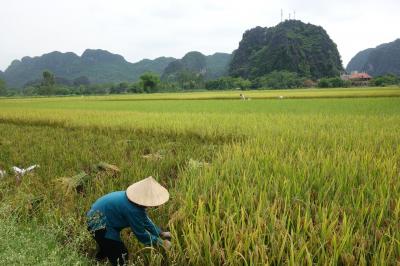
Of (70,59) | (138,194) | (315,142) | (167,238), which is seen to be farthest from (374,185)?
→ (70,59)

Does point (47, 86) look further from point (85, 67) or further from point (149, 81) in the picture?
point (85, 67)

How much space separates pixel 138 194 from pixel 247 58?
77.8 meters

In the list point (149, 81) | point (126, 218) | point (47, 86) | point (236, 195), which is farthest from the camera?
point (47, 86)

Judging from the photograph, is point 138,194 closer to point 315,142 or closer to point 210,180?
point 210,180

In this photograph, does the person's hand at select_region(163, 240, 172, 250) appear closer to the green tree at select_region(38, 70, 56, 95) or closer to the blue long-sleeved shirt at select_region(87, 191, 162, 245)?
the blue long-sleeved shirt at select_region(87, 191, 162, 245)

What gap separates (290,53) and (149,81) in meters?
27.3

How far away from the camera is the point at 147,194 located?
2271 mm

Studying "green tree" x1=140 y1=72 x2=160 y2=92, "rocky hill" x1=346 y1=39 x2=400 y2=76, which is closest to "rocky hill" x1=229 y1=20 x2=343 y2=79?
"green tree" x1=140 y1=72 x2=160 y2=92

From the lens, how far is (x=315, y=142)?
533 centimetres

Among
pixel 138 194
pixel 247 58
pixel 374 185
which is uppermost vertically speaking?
pixel 247 58

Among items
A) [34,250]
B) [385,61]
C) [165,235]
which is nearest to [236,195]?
[165,235]

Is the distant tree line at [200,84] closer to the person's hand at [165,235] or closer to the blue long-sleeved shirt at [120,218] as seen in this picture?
the person's hand at [165,235]

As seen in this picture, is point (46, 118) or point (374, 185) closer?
point (374, 185)

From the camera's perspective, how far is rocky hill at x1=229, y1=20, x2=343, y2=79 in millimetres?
65250
